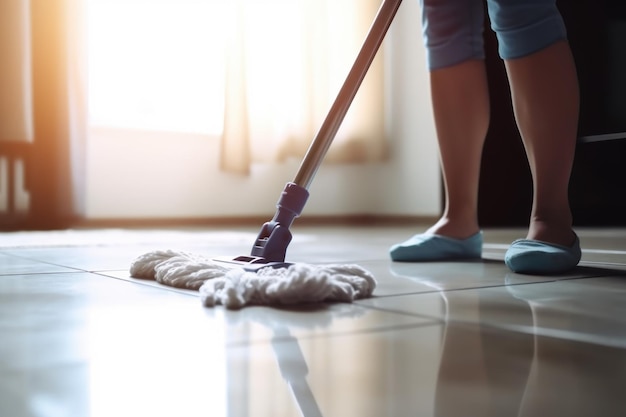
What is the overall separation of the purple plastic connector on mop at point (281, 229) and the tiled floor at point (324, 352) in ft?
0.44

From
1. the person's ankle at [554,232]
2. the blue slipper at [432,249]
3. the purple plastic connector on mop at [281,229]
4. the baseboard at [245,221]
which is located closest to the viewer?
the purple plastic connector on mop at [281,229]

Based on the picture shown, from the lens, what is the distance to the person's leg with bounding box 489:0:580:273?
1099mm

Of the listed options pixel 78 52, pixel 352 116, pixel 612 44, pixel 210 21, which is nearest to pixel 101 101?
pixel 78 52

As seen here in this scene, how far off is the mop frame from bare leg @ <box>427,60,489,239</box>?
0.23 m

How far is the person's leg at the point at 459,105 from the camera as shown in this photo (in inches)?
50.9

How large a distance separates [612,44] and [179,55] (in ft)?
5.37

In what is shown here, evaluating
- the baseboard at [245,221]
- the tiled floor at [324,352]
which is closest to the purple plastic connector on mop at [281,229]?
the tiled floor at [324,352]

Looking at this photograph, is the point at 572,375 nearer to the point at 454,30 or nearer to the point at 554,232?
the point at 554,232

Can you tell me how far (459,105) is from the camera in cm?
130

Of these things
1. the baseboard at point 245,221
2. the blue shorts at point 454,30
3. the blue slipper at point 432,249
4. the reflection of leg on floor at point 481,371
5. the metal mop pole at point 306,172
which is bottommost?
the baseboard at point 245,221

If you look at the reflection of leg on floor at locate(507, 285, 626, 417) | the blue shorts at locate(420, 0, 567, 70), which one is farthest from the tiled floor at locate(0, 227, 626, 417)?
the blue shorts at locate(420, 0, 567, 70)

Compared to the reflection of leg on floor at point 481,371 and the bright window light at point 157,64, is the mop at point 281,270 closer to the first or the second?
the reflection of leg on floor at point 481,371

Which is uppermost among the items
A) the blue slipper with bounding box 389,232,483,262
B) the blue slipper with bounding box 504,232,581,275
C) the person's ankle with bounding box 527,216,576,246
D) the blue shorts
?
the blue shorts

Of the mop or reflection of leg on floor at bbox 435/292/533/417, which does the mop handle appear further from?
reflection of leg on floor at bbox 435/292/533/417
